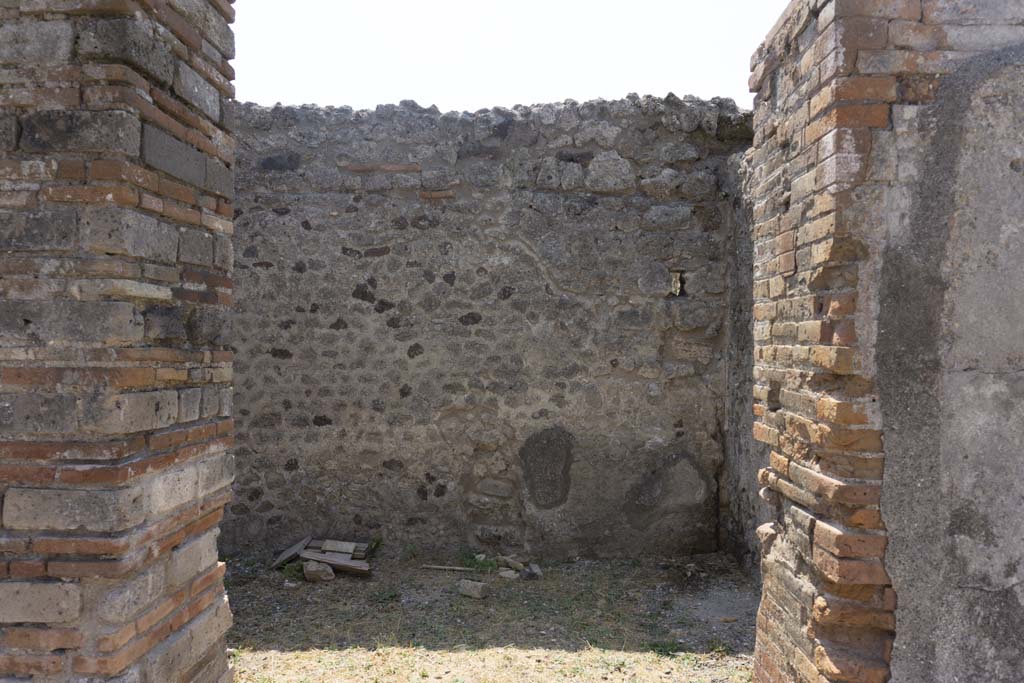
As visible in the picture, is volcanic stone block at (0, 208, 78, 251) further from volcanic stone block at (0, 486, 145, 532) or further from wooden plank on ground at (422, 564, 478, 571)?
wooden plank on ground at (422, 564, 478, 571)

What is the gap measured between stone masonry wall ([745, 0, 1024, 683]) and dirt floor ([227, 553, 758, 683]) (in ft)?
5.91

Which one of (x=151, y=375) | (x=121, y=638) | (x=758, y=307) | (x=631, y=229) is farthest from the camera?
(x=631, y=229)

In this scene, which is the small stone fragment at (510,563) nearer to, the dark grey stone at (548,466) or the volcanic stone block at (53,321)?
the dark grey stone at (548,466)

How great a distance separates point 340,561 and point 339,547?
161mm

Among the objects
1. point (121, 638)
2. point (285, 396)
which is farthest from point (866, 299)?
point (285, 396)

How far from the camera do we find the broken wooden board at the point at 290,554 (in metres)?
5.32

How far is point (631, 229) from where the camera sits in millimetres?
5488

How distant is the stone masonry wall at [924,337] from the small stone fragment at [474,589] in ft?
9.69

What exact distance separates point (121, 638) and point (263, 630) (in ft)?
8.42

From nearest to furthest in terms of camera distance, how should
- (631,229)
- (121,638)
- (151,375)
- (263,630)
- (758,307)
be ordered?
(121,638), (151,375), (758,307), (263,630), (631,229)

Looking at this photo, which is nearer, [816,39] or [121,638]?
[121,638]

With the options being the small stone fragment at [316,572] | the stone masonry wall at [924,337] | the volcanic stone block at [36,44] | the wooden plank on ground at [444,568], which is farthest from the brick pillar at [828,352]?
the small stone fragment at [316,572]

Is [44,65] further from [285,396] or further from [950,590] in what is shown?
[285,396]

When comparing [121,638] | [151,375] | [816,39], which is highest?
[816,39]
